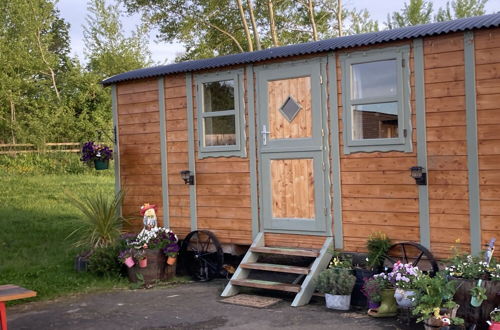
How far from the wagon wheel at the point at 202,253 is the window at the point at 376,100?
234 cm

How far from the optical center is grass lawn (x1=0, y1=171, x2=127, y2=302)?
783 cm

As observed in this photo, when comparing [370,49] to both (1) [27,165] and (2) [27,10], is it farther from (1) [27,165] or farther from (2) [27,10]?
(2) [27,10]

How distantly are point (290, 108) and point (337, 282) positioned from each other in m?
2.15

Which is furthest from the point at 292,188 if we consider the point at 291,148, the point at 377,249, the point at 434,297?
the point at 434,297

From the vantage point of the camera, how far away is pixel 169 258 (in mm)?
7891

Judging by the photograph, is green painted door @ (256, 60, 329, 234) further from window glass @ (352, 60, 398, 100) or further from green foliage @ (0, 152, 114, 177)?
green foliage @ (0, 152, 114, 177)

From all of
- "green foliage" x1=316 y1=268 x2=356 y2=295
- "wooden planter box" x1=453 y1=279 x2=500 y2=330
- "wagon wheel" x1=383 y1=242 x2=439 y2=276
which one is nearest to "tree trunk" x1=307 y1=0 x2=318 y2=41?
"wagon wheel" x1=383 y1=242 x2=439 y2=276

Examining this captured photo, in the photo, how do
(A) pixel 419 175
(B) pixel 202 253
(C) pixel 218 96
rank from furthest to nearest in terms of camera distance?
(B) pixel 202 253 < (C) pixel 218 96 < (A) pixel 419 175

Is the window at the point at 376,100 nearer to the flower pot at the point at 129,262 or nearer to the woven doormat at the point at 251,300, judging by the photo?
the woven doormat at the point at 251,300

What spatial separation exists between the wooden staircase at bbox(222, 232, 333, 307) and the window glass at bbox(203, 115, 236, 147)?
128 centimetres

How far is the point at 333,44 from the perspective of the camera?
22.3ft

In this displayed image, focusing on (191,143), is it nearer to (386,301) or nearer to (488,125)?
(386,301)

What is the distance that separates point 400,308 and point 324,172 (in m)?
1.82

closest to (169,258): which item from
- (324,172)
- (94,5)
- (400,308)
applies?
(324,172)
